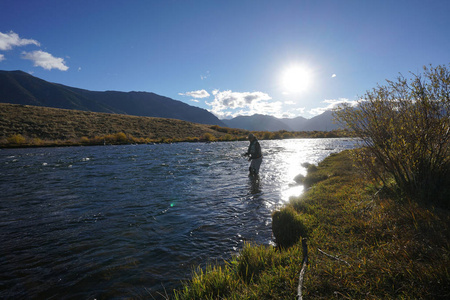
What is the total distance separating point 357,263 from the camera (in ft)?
11.3

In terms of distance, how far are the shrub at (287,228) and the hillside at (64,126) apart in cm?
5329

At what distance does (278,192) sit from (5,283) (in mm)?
10727

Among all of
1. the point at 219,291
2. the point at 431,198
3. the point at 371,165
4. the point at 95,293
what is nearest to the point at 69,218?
the point at 95,293

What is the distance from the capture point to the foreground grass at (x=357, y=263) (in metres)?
2.83

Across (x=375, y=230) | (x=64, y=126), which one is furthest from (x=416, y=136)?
(x=64, y=126)

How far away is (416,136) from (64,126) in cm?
6797

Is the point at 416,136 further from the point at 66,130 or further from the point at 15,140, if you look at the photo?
the point at 66,130

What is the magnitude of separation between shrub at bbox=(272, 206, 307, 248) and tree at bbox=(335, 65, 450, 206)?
3.20 m

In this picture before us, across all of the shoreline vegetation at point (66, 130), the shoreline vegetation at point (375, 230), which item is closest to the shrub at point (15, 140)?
the shoreline vegetation at point (66, 130)

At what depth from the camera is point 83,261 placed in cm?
508

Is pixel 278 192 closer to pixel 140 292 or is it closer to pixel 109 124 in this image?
pixel 140 292

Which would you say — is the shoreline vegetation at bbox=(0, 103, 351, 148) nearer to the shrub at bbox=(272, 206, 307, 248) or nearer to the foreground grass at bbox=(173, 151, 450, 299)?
the shrub at bbox=(272, 206, 307, 248)

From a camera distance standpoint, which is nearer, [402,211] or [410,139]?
[402,211]

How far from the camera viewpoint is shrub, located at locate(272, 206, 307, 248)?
5.71 m
